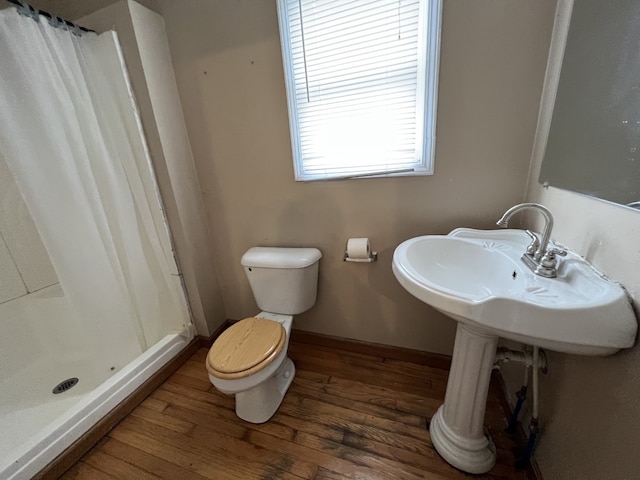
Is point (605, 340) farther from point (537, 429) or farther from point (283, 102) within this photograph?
point (283, 102)

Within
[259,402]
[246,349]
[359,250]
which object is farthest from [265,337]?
[359,250]

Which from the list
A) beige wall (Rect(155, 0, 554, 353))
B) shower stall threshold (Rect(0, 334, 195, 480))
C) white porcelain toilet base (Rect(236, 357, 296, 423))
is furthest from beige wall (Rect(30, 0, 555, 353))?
shower stall threshold (Rect(0, 334, 195, 480))

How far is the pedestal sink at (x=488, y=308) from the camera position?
57 centimetres

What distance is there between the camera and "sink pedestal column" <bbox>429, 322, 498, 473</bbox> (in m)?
0.89

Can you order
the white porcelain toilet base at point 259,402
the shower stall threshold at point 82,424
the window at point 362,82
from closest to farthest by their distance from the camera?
the shower stall threshold at point 82,424 → the window at point 362,82 → the white porcelain toilet base at point 259,402

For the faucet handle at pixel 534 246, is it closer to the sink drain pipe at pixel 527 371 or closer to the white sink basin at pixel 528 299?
the white sink basin at pixel 528 299

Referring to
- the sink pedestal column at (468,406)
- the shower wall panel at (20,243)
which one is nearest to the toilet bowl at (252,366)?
the sink pedestal column at (468,406)

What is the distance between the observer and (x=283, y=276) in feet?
4.44

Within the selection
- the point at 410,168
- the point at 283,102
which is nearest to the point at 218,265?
the point at 283,102

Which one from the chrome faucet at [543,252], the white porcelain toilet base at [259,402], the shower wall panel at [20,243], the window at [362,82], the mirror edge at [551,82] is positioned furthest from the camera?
the shower wall panel at [20,243]

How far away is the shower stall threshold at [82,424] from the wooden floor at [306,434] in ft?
0.22

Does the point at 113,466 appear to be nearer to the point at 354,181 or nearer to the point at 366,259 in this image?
the point at 366,259

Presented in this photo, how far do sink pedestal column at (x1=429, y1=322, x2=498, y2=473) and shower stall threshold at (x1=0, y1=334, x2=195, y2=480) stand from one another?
4.97 ft

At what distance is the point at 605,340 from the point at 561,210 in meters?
0.48
